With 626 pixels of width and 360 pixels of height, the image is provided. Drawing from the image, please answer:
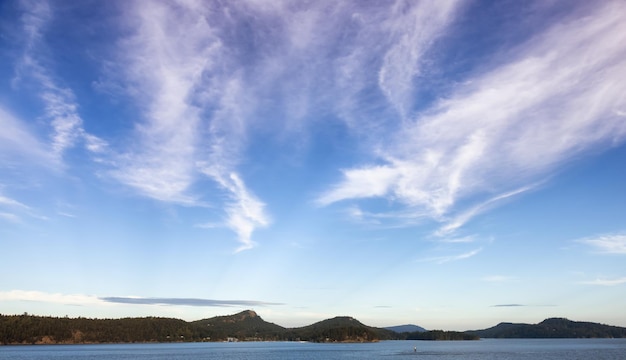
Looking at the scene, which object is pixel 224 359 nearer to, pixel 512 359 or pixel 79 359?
pixel 79 359

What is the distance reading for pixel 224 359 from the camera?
148 m

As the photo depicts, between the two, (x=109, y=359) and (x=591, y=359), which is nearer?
(x=591, y=359)

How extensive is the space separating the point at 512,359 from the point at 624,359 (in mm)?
29291

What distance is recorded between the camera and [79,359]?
144m

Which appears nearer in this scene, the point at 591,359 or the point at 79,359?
the point at 591,359

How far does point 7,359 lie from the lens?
134 meters

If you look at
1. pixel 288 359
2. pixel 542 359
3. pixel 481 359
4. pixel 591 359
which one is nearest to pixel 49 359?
pixel 288 359

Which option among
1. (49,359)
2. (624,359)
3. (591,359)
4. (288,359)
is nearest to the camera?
(624,359)

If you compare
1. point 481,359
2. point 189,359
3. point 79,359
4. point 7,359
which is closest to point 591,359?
point 481,359

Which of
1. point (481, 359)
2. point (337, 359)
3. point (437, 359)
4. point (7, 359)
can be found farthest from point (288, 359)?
point (7, 359)

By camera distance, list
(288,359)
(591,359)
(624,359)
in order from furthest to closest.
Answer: (288,359) < (591,359) < (624,359)

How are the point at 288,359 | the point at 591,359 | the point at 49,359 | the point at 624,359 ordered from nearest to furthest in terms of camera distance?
the point at 624,359, the point at 591,359, the point at 49,359, the point at 288,359

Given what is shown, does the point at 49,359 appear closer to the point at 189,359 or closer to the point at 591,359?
the point at 189,359

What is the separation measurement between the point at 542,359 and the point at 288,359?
78.9m
